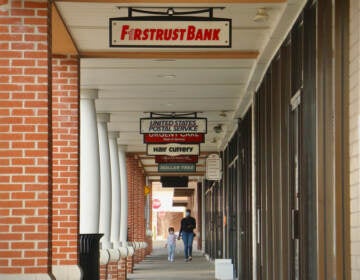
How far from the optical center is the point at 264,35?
452 inches

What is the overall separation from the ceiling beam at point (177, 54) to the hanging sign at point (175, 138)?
5.00 meters

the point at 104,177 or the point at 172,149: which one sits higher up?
the point at 172,149

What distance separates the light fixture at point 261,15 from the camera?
1008 centimetres

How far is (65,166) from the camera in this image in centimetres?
1201

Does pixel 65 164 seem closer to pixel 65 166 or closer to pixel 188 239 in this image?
pixel 65 166

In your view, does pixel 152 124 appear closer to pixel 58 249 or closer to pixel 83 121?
pixel 83 121

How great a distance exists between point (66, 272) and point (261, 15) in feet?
13.1

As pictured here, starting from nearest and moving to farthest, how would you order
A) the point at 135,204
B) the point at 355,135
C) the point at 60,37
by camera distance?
1. the point at 355,135
2. the point at 60,37
3. the point at 135,204

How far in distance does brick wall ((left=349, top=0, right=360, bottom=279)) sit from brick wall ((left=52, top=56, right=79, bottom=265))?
5341 mm

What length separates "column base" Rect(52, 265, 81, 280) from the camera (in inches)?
452

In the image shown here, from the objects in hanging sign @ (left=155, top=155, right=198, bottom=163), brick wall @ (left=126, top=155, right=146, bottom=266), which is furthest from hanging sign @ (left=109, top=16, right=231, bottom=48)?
brick wall @ (left=126, top=155, right=146, bottom=266)

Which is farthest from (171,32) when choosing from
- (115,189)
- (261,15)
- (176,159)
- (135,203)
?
(135,203)

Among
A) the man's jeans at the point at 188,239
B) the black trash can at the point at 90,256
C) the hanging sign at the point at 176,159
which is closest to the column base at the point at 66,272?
the black trash can at the point at 90,256

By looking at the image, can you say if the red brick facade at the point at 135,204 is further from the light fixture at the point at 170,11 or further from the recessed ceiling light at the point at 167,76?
the light fixture at the point at 170,11
